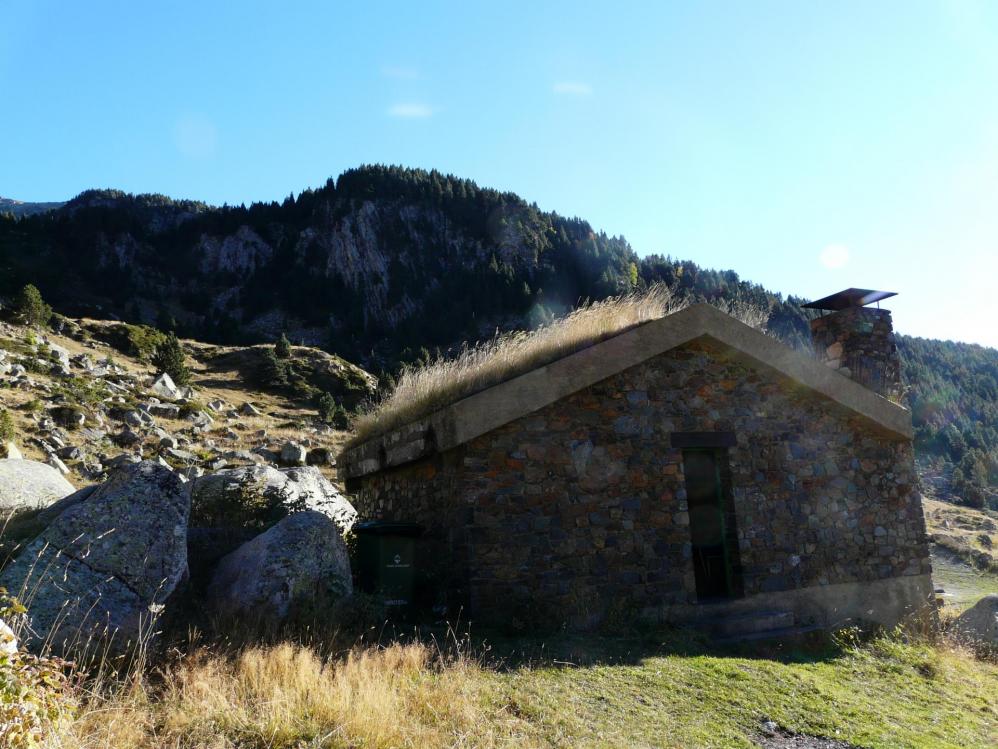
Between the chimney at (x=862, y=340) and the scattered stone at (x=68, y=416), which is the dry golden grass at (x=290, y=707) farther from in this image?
the scattered stone at (x=68, y=416)

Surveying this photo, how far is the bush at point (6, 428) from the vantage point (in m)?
20.3

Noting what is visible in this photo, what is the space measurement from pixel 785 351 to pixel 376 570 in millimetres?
5939

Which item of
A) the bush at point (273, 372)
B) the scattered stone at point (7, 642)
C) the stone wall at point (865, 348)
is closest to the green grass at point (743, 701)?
the scattered stone at point (7, 642)

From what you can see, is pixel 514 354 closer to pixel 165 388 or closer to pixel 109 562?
pixel 109 562

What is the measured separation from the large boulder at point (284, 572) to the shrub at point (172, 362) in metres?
35.8

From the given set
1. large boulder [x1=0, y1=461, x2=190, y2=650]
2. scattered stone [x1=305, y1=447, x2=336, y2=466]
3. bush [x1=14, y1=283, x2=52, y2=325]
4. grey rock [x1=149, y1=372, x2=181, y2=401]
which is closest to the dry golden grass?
large boulder [x1=0, y1=461, x2=190, y2=650]

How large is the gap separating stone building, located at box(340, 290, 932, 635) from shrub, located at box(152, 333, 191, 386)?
33.0m

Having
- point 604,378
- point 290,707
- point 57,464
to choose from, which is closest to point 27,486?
point 290,707

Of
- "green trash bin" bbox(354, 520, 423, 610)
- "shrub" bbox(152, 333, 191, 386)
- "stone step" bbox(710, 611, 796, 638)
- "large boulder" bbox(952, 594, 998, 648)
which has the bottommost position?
"large boulder" bbox(952, 594, 998, 648)

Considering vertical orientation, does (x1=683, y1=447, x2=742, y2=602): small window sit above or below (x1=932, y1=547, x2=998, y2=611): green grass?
above

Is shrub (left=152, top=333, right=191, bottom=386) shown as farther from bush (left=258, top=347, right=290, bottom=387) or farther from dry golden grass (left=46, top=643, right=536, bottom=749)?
dry golden grass (left=46, top=643, right=536, bottom=749)

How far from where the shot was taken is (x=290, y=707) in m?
4.34

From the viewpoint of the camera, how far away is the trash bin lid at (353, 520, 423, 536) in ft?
25.2

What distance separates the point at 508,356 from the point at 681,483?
8.69 feet
